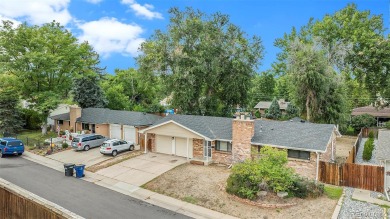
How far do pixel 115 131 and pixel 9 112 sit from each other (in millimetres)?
14921

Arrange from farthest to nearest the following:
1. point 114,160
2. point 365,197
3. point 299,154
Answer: point 114,160 → point 299,154 → point 365,197

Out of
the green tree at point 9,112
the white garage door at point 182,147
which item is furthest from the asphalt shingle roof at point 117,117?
the green tree at point 9,112

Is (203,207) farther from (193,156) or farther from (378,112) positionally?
(378,112)

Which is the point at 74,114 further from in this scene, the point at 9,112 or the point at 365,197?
the point at 365,197

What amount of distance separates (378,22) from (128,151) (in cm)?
4548

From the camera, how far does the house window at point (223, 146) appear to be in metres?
24.8

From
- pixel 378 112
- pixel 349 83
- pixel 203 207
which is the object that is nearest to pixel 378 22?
pixel 349 83

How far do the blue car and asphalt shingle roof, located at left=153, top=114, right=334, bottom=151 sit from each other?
15.3 m

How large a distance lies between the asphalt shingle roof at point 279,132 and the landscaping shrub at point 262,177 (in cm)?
426

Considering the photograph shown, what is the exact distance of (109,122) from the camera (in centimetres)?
3406

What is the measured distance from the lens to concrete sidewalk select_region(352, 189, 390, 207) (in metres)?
16.8

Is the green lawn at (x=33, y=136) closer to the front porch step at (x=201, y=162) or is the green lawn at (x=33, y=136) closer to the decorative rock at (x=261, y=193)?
the front porch step at (x=201, y=162)

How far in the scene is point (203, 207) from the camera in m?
16.5

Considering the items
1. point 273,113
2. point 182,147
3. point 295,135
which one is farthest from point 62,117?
point 273,113
